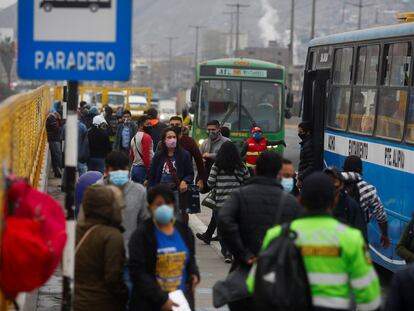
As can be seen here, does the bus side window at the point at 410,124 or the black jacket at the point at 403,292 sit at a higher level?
the bus side window at the point at 410,124

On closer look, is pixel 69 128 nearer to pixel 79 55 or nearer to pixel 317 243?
pixel 79 55

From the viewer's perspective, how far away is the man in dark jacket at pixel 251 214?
7.72 m

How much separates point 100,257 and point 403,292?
195 centimetres

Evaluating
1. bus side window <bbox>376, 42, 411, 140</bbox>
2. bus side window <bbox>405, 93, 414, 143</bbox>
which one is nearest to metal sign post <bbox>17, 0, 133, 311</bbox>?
bus side window <bbox>405, 93, 414, 143</bbox>

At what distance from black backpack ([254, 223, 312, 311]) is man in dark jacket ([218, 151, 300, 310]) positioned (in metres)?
1.53

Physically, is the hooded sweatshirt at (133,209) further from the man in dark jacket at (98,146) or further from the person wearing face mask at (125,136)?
the person wearing face mask at (125,136)

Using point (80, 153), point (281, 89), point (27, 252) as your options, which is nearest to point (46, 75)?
point (27, 252)

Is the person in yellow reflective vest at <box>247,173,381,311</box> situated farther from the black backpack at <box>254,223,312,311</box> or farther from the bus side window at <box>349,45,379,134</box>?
the bus side window at <box>349,45,379,134</box>

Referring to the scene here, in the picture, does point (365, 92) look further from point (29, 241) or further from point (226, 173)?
point (29, 241)

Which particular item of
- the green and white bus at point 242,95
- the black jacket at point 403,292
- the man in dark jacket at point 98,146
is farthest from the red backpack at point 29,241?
the green and white bus at point 242,95

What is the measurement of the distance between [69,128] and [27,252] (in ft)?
4.07

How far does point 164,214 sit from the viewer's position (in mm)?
7129

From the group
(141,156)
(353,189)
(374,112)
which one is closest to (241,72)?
(141,156)

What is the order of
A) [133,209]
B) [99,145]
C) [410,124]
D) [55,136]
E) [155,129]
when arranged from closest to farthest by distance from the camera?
[133,209]
[410,124]
[155,129]
[99,145]
[55,136]
